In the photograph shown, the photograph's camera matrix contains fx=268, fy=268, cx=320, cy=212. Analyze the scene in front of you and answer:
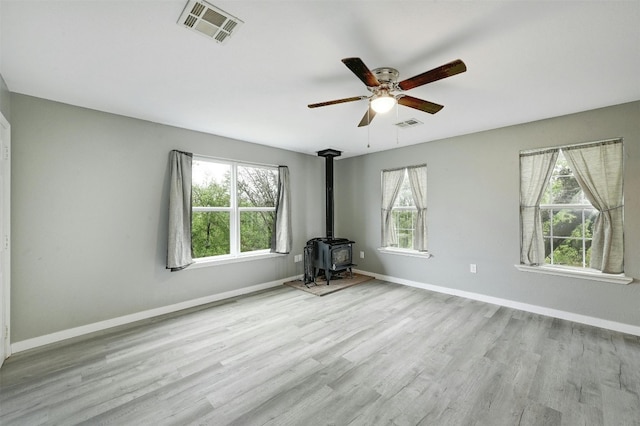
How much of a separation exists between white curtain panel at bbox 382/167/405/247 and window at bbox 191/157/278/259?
2.07 m

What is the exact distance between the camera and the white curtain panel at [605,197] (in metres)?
2.98

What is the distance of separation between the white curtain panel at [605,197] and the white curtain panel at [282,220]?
13.3 feet

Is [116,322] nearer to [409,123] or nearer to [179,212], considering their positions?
[179,212]

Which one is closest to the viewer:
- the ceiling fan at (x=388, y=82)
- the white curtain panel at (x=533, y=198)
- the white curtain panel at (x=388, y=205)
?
the ceiling fan at (x=388, y=82)

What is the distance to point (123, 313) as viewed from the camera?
320cm

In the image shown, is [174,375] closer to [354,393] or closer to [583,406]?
[354,393]

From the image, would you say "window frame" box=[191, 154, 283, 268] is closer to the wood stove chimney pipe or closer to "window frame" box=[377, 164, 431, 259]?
the wood stove chimney pipe

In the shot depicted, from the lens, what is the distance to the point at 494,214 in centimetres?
383

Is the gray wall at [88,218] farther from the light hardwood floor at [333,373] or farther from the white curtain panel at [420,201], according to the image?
the white curtain panel at [420,201]

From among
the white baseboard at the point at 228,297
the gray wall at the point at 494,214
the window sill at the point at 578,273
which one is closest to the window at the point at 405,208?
the gray wall at the point at 494,214

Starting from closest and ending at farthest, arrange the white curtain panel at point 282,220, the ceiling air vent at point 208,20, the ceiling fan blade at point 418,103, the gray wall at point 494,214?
the ceiling air vent at point 208,20 → the ceiling fan blade at point 418,103 → the gray wall at point 494,214 → the white curtain panel at point 282,220

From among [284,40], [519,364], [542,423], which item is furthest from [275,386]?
[284,40]

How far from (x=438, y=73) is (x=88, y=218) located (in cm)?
373

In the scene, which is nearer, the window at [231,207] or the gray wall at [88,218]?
the gray wall at [88,218]
